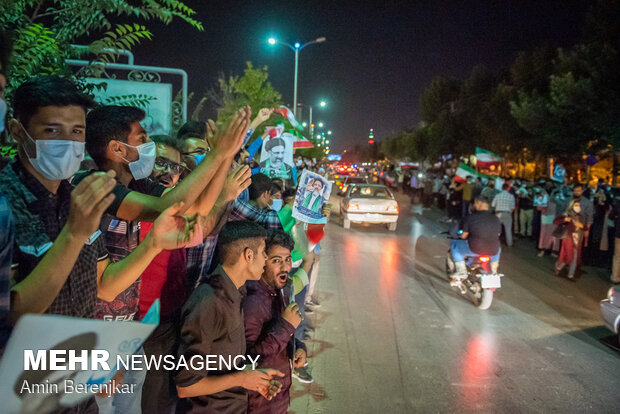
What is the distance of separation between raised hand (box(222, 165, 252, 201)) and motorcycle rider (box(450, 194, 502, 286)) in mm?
5762

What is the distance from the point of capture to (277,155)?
786 centimetres

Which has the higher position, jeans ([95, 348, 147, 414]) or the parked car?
jeans ([95, 348, 147, 414])

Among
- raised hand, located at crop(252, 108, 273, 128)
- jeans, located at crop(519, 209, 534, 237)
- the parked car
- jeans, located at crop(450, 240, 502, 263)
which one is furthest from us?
jeans, located at crop(519, 209, 534, 237)

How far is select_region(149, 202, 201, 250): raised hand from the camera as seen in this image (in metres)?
1.80

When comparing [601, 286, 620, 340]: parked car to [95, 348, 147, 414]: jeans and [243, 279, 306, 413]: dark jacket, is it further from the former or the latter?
[95, 348, 147, 414]: jeans

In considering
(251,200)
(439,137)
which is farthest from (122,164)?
(439,137)

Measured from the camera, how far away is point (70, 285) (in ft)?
5.36

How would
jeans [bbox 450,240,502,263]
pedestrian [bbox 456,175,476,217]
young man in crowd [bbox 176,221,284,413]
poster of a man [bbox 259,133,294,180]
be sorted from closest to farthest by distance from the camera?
young man in crowd [bbox 176,221,284,413] < jeans [bbox 450,240,502,263] < poster of a man [bbox 259,133,294,180] < pedestrian [bbox 456,175,476,217]

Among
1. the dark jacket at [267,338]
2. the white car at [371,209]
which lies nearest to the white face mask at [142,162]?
the dark jacket at [267,338]

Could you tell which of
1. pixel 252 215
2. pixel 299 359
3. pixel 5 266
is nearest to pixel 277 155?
pixel 252 215

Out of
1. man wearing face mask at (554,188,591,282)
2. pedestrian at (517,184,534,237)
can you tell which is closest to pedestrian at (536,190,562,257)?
pedestrian at (517,184,534,237)

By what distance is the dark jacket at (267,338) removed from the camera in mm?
2646

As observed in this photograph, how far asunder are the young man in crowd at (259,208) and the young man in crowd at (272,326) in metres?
0.79

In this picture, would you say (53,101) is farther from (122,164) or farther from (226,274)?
(226,274)
